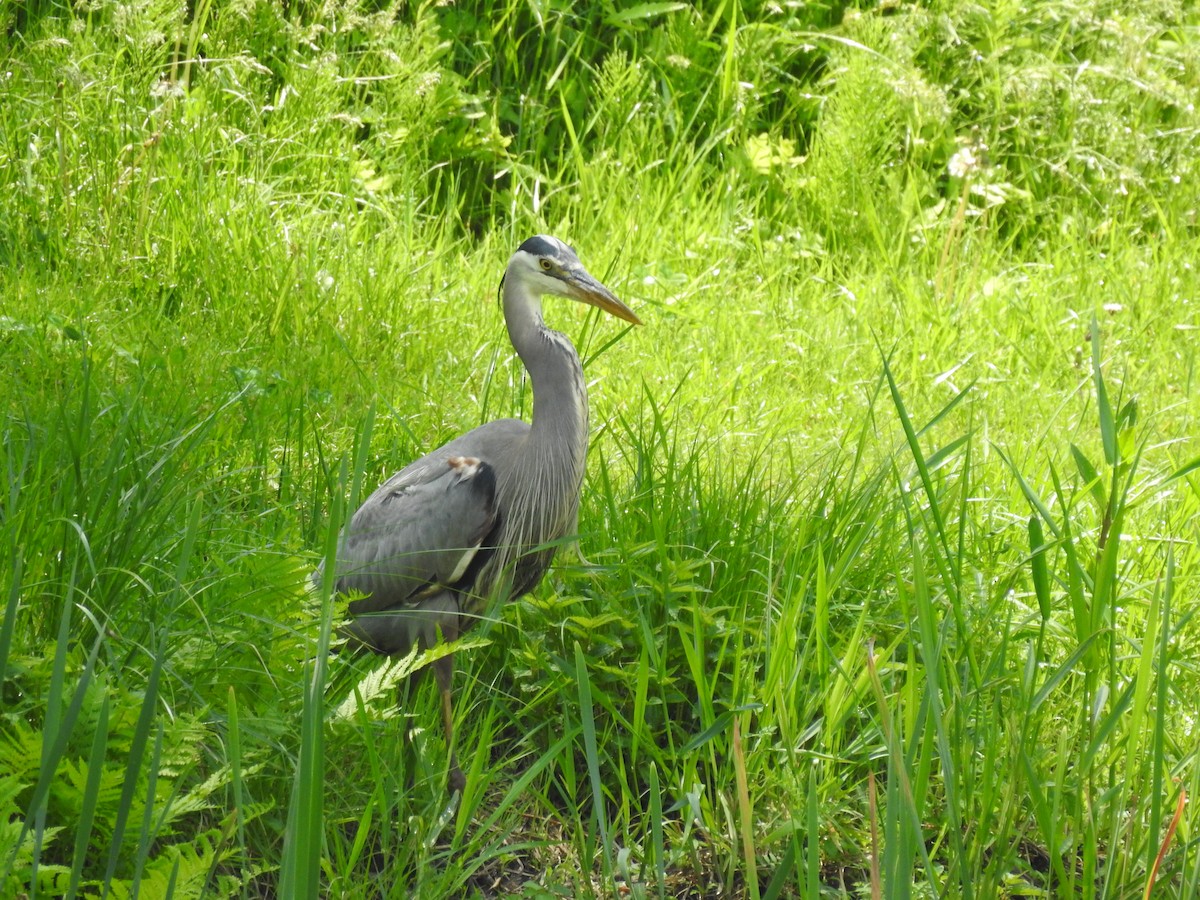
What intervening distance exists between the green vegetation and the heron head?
0.13m

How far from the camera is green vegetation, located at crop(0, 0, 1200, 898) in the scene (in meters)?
1.94

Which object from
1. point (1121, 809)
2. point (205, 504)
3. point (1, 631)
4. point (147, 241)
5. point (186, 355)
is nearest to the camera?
point (1, 631)

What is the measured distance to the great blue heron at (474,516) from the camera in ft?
9.50

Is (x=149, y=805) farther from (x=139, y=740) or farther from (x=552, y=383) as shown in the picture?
(x=552, y=383)

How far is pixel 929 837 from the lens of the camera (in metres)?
2.37

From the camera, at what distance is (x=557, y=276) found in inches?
124

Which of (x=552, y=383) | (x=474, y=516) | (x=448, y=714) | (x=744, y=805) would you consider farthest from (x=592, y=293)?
(x=744, y=805)

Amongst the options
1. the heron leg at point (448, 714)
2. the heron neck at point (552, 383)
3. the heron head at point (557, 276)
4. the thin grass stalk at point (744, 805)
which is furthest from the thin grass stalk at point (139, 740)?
the heron head at point (557, 276)

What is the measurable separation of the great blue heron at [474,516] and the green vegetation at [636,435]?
13 cm

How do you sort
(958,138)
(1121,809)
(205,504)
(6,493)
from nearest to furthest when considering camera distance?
(1121,809)
(6,493)
(205,504)
(958,138)

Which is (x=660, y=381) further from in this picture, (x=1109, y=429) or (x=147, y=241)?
(x=1109, y=429)

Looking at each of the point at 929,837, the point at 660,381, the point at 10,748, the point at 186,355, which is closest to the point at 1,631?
the point at 10,748

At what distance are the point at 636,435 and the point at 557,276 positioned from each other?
781 mm

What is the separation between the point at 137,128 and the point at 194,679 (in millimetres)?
2696
